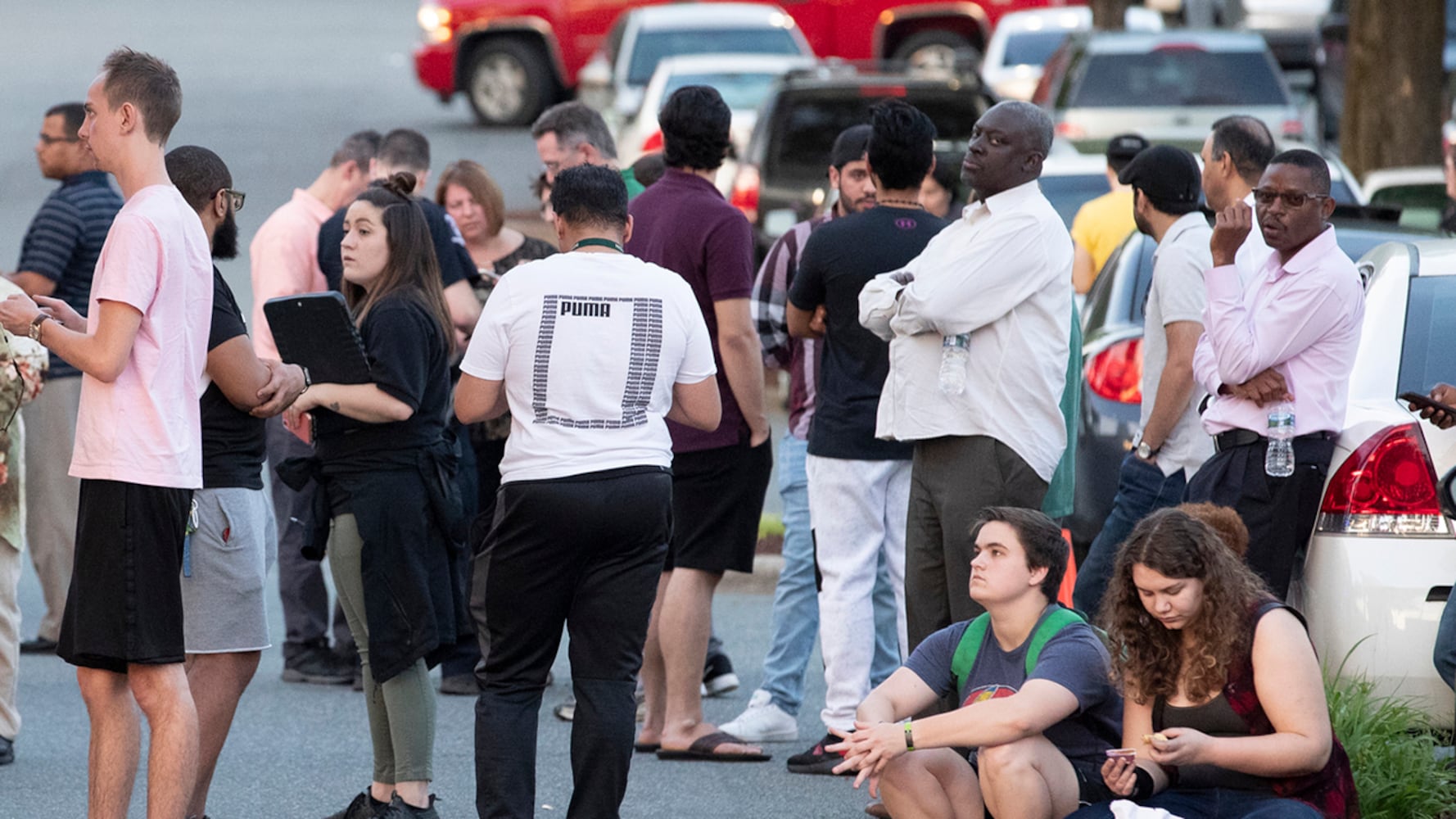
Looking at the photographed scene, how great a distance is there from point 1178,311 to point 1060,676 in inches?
66.5

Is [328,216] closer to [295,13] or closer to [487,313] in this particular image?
[487,313]

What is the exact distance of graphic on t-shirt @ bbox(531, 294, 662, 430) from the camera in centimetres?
506

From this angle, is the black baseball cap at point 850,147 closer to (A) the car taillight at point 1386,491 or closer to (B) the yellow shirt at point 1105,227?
(A) the car taillight at point 1386,491

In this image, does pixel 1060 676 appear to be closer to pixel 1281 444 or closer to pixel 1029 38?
pixel 1281 444

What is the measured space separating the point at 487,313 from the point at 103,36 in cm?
2854

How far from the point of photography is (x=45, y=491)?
7.98 m

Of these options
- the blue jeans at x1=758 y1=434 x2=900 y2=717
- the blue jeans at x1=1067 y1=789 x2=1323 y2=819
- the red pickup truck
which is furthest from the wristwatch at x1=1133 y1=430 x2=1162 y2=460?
the red pickup truck

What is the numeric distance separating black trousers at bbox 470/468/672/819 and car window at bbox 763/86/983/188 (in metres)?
9.07

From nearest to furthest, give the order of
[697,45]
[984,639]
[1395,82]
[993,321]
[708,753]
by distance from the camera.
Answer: [984,639] → [993,321] → [708,753] → [1395,82] → [697,45]

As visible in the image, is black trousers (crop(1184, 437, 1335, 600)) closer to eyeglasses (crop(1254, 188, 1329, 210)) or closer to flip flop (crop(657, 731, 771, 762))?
eyeglasses (crop(1254, 188, 1329, 210))

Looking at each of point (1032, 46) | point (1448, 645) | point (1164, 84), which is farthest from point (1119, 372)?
point (1032, 46)

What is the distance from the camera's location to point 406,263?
575cm

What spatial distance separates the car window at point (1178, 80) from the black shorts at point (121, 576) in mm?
12312

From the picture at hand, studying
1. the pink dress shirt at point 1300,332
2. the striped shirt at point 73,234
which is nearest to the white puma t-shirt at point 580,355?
the pink dress shirt at point 1300,332
